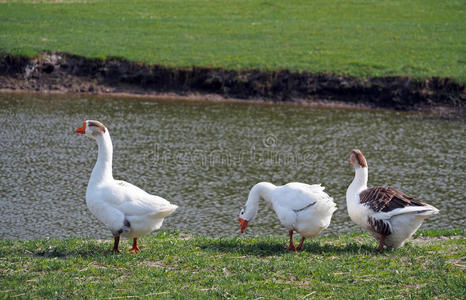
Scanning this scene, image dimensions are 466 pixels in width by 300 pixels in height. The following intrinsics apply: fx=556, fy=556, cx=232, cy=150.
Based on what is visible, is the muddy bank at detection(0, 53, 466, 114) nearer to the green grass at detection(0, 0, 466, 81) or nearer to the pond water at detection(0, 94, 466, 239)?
the green grass at detection(0, 0, 466, 81)

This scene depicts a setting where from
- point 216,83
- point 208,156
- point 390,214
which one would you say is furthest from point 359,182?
point 216,83

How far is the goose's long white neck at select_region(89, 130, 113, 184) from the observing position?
36.8 feet

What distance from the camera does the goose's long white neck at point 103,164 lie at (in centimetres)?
1122

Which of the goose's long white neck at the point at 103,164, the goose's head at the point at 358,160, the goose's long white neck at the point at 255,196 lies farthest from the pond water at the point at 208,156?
the goose's long white neck at the point at 103,164

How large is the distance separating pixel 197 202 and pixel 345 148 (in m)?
9.40

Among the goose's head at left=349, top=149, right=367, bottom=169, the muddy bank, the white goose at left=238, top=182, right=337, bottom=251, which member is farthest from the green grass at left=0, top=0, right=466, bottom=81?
the white goose at left=238, top=182, right=337, bottom=251

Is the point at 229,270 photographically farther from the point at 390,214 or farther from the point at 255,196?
the point at 390,214

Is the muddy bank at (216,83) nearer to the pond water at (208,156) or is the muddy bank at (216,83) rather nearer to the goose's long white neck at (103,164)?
the pond water at (208,156)

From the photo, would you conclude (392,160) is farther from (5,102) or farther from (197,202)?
(5,102)

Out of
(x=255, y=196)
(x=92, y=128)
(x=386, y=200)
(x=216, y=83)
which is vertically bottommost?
(x=255, y=196)

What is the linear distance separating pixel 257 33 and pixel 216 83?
38.4 feet

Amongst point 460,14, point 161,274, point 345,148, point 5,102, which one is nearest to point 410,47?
point 460,14

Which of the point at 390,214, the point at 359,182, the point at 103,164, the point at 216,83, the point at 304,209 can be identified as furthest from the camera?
the point at 216,83

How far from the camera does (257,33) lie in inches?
1742
